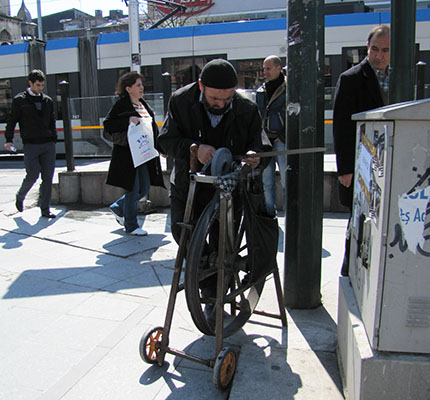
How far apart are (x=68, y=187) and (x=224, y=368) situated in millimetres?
5538

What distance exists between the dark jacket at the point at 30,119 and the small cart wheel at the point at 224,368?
4.77 m

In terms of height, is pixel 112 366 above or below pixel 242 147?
below

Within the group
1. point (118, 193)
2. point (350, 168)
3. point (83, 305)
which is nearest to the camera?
point (350, 168)

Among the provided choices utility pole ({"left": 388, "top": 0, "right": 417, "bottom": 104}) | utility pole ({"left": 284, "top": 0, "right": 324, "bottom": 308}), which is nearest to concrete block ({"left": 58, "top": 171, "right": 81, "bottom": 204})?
utility pole ({"left": 284, "top": 0, "right": 324, "bottom": 308})

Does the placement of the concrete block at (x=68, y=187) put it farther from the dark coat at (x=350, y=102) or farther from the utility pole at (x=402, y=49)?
the utility pole at (x=402, y=49)

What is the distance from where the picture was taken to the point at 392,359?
75.2 inches

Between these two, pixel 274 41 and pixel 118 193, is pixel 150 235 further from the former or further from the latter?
pixel 274 41

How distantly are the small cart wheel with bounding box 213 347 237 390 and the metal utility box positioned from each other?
2.41 feet

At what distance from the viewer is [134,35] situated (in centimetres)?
993

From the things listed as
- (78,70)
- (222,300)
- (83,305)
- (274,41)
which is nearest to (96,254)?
(83,305)

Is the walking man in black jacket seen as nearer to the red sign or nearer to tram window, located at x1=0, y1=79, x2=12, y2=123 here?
tram window, located at x1=0, y1=79, x2=12, y2=123

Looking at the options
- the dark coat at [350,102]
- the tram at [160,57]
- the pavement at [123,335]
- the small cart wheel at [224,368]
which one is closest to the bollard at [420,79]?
the tram at [160,57]

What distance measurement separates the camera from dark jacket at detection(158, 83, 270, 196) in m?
2.82

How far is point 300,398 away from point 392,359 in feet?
1.88
